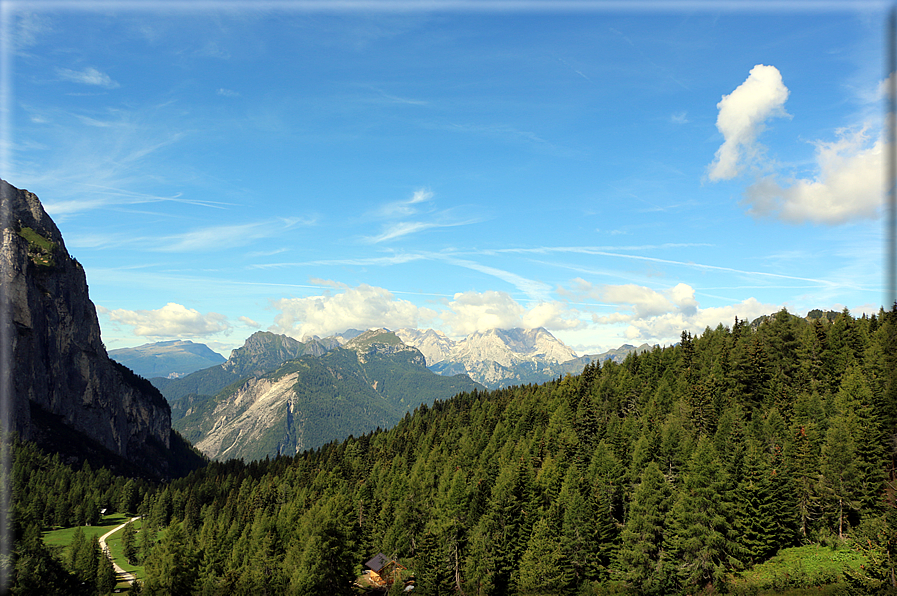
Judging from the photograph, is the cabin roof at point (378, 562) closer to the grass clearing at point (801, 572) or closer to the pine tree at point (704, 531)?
the pine tree at point (704, 531)

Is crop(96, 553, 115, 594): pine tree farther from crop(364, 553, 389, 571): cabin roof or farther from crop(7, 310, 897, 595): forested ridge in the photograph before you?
crop(364, 553, 389, 571): cabin roof

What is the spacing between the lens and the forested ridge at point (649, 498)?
6481 centimetres

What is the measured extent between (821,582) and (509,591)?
42.3 metres

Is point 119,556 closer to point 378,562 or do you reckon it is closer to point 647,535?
point 378,562

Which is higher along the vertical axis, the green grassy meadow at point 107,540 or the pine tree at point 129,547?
the pine tree at point 129,547

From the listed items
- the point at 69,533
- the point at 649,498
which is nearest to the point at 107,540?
the point at 69,533

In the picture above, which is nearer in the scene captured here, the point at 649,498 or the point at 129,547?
the point at 649,498

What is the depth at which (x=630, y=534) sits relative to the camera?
232 ft

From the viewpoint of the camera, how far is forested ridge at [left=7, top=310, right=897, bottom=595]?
64.8 metres

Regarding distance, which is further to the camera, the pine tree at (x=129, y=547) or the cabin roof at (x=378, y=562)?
the pine tree at (x=129, y=547)

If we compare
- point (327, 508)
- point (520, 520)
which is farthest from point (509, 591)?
point (327, 508)

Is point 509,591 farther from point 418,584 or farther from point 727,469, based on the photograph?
point 727,469

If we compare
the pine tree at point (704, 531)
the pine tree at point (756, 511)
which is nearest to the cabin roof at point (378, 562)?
the pine tree at point (704, 531)

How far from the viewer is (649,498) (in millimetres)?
70938
